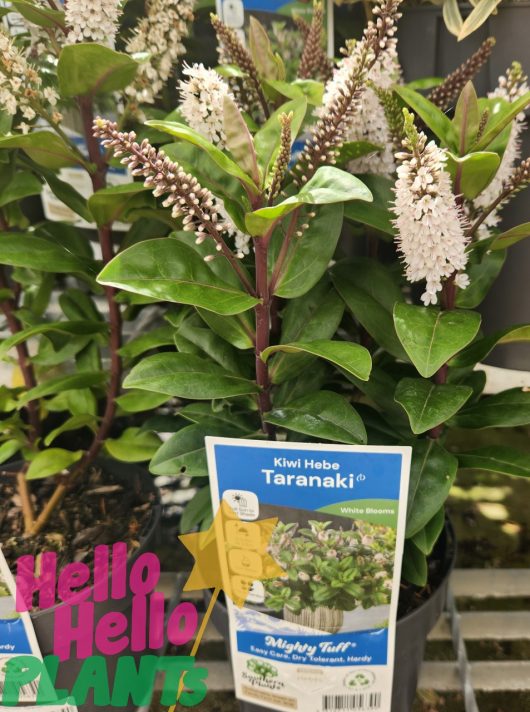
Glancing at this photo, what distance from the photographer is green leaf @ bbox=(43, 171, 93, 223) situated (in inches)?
33.7

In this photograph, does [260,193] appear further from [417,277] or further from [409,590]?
[409,590]

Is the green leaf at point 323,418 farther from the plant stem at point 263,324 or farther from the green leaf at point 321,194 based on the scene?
the green leaf at point 321,194

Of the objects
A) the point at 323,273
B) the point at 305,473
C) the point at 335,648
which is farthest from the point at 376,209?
the point at 335,648

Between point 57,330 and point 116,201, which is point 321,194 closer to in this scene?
point 116,201

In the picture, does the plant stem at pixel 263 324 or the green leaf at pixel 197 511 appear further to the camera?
the green leaf at pixel 197 511

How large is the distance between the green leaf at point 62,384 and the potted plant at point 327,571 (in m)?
0.36

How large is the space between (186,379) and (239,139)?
0.26m

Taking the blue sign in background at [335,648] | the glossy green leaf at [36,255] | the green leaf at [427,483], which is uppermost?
the glossy green leaf at [36,255]

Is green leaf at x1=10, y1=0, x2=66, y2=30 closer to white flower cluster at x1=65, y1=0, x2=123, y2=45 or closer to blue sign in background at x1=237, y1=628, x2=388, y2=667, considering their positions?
white flower cluster at x1=65, y1=0, x2=123, y2=45

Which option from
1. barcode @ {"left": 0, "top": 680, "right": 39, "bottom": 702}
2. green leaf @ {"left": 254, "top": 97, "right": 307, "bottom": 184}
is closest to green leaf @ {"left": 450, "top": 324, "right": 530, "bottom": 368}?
green leaf @ {"left": 254, "top": 97, "right": 307, "bottom": 184}

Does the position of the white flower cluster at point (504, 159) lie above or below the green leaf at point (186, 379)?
above

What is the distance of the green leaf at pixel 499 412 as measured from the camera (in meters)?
0.76

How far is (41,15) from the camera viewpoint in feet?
2.40

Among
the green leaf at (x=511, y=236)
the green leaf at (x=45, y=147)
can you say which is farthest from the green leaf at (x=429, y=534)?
the green leaf at (x=45, y=147)
